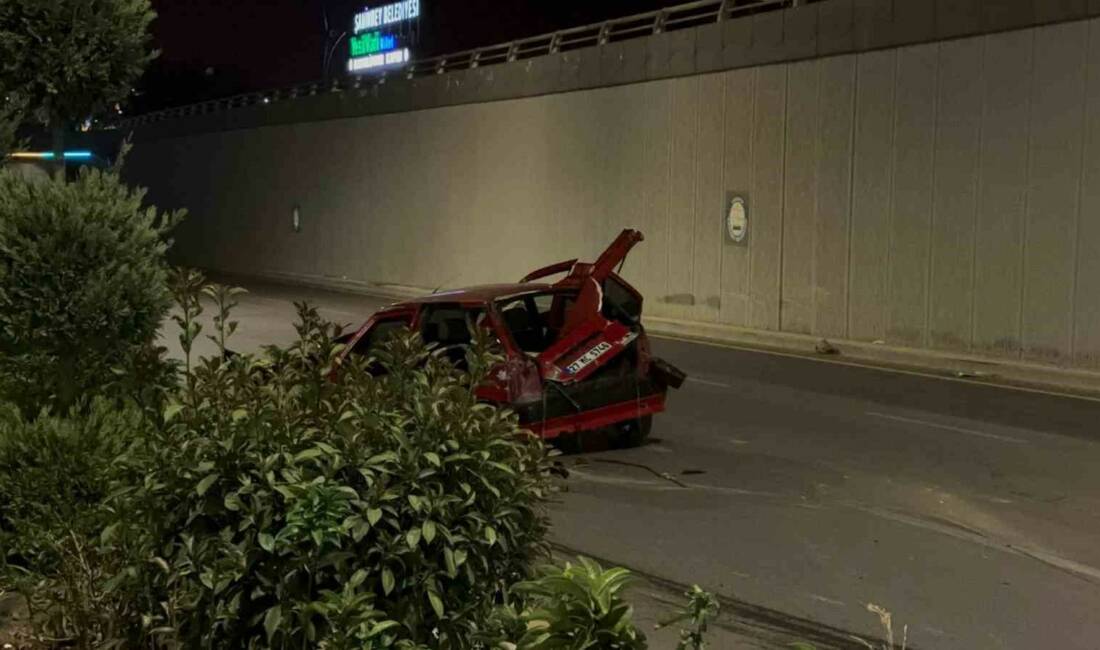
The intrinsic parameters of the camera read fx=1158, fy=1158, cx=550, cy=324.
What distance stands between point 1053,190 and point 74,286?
15.3m

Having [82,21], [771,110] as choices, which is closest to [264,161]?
[771,110]

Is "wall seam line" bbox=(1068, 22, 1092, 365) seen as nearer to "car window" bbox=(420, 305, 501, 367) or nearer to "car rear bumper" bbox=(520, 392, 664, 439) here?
"car rear bumper" bbox=(520, 392, 664, 439)

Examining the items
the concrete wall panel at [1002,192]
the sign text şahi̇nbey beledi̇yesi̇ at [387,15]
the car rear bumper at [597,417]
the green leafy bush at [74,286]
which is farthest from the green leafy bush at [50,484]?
the sign text şahi̇nbey beledi̇yesi̇ at [387,15]

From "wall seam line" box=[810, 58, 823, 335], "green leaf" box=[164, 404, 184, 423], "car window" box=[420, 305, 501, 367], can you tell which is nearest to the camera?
"green leaf" box=[164, 404, 184, 423]

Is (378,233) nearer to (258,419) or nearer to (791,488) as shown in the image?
(791,488)

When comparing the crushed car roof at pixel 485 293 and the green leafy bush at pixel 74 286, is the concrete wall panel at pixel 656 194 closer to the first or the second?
the crushed car roof at pixel 485 293

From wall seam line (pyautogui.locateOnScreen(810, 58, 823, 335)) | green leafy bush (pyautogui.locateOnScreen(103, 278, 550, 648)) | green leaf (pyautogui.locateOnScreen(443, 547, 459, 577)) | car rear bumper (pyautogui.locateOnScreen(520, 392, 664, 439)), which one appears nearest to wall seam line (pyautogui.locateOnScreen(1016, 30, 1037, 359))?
wall seam line (pyautogui.locateOnScreen(810, 58, 823, 335))

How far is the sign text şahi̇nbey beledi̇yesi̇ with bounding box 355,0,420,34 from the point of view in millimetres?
58500

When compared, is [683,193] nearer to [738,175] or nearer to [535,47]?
[738,175]

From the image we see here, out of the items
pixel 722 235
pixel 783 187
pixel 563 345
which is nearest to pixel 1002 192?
pixel 783 187

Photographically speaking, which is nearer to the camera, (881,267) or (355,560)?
(355,560)

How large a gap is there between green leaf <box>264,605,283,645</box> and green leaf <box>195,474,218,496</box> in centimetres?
40

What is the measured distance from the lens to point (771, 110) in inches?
871

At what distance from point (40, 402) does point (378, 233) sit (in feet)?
101
